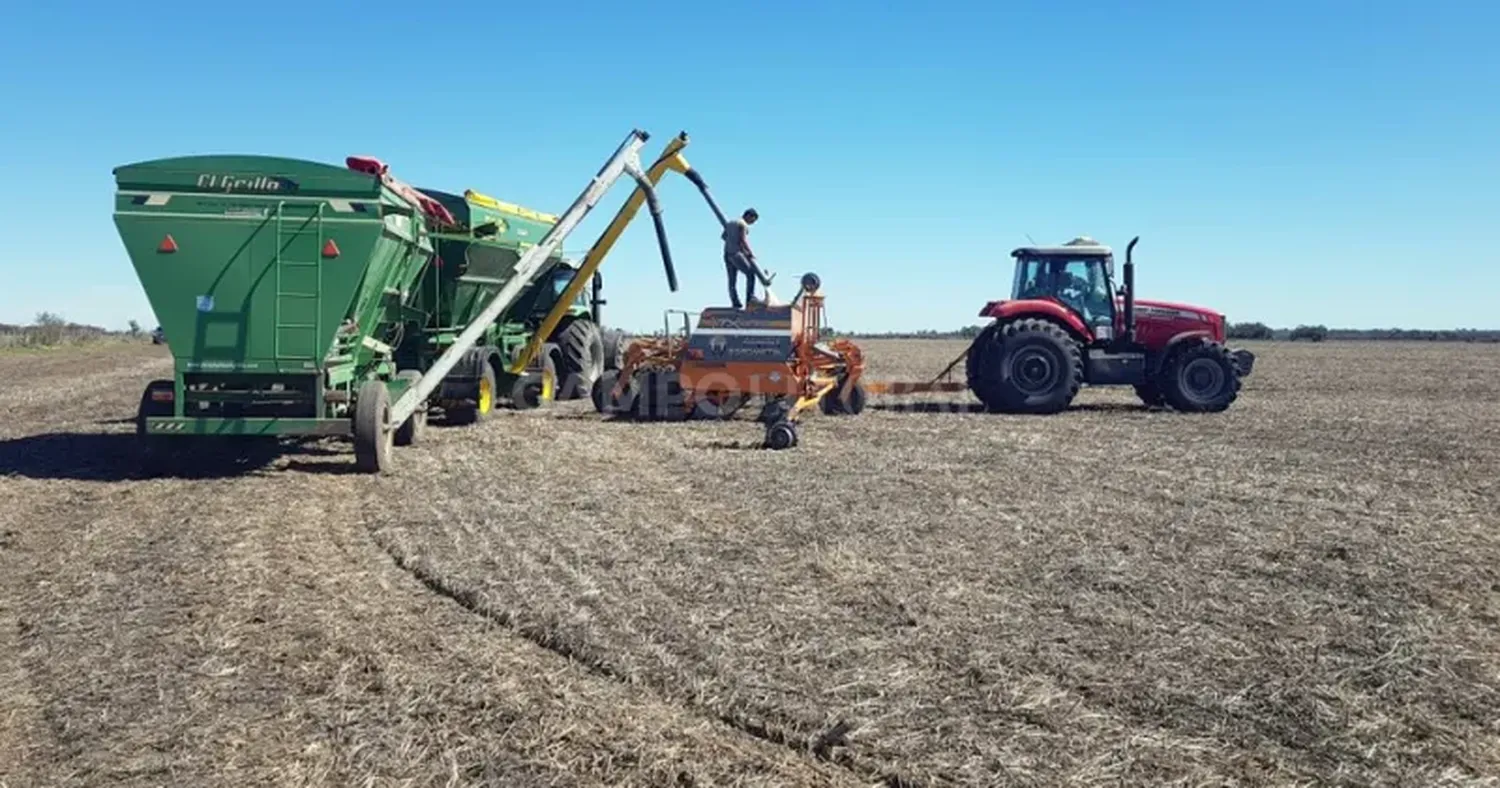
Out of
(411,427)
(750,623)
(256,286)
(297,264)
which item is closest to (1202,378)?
(411,427)

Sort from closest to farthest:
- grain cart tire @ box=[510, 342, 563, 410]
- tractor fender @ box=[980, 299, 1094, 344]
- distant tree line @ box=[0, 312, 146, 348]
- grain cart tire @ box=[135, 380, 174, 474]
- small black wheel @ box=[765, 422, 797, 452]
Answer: grain cart tire @ box=[135, 380, 174, 474] → small black wheel @ box=[765, 422, 797, 452] → tractor fender @ box=[980, 299, 1094, 344] → grain cart tire @ box=[510, 342, 563, 410] → distant tree line @ box=[0, 312, 146, 348]

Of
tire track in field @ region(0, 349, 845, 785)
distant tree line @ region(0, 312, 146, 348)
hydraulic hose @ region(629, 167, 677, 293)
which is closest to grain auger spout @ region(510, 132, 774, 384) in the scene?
hydraulic hose @ region(629, 167, 677, 293)

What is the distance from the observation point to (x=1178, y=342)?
641 inches

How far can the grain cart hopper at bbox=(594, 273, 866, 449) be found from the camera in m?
14.1

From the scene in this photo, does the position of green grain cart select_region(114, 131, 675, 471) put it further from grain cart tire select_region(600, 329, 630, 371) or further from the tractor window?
grain cart tire select_region(600, 329, 630, 371)

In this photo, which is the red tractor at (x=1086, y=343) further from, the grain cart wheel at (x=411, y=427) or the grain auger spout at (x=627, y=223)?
the grain cart wheel at (x=411, y=427)

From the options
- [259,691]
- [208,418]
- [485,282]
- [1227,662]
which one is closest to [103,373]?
[485,282]

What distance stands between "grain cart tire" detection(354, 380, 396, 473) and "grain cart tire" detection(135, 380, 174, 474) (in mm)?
1550

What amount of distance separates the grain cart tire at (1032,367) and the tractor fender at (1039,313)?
12cm

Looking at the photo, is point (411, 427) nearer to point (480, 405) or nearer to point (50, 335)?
point (480, 405)

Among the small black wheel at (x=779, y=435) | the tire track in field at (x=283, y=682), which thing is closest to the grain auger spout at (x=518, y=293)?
the tire track in field at (x=283, y=682)

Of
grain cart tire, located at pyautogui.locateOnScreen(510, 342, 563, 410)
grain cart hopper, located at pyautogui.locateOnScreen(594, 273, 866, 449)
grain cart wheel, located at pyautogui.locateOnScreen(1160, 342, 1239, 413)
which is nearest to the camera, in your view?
grain cart hopper, located at pyautogui.locateOnScreen(594, 273, 866, 449)

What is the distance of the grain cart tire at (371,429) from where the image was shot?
393 inches

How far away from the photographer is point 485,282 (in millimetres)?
15586
